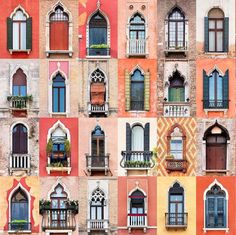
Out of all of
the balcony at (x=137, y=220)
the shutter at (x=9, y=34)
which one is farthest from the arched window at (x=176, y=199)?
the shutter at (x=9, y=34)

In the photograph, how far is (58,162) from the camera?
37.9m

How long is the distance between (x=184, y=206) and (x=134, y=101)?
3.90 m

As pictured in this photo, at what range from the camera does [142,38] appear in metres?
38.4

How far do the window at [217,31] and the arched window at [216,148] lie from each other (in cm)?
265

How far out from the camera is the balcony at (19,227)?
37625 millimetres

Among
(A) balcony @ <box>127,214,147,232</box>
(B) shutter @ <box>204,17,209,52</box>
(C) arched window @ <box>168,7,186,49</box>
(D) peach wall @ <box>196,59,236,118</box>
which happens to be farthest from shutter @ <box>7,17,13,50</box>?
(A) balcony @ <box>127,214,147,232</box>

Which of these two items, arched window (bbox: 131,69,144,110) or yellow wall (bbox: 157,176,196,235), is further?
arched window (bbox: 131,69,144,110)

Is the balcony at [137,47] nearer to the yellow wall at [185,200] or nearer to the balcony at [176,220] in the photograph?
the yellow wall at [185,200]

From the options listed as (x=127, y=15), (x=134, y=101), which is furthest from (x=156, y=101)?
(x=127, y=15)

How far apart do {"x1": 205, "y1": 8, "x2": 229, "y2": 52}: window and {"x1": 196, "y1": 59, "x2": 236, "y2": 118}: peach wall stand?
1.45 feet

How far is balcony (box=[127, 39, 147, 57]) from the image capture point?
38219 mm

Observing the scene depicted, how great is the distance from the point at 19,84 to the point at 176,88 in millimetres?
5304

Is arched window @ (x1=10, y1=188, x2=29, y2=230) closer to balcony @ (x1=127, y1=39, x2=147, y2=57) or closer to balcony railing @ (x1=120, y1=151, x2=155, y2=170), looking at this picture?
balcony railing @ (x1=120, y1=151, x2=155, y2=170)

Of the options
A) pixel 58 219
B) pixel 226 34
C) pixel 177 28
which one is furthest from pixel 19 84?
pixel 226 34
